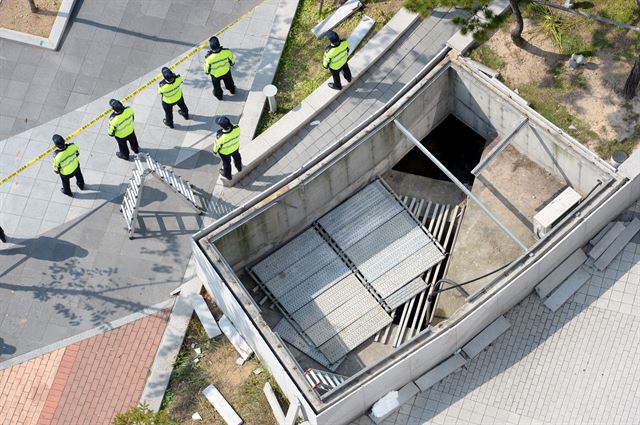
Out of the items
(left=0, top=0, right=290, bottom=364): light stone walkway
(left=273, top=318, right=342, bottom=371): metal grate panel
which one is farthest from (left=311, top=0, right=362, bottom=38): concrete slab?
(left=273, top=318, right=342, bottom=371): metal grate panel

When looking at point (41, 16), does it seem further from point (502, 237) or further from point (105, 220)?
point (502, 237)

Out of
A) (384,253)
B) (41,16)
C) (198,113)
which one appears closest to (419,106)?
(384,253)

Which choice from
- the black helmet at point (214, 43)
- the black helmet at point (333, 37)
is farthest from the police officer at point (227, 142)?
the black helmet at point (333, 37)

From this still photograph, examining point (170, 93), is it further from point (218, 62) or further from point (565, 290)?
point (565, 290)

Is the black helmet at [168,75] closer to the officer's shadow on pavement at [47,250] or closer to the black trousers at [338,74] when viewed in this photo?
the black trousers at [338,74]

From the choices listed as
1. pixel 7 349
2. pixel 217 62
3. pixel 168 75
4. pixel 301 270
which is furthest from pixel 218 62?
pixel 7 349
